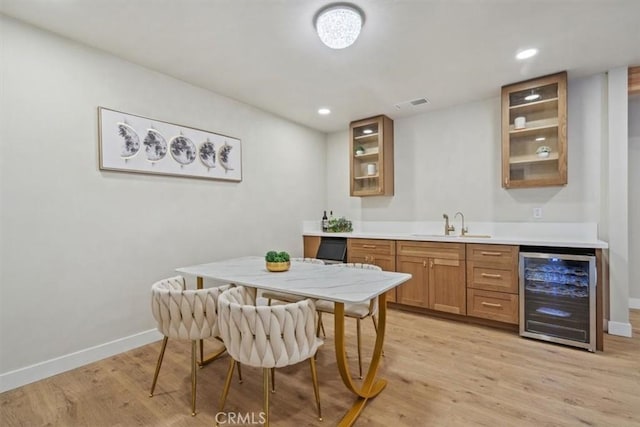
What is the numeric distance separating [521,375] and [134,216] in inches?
132

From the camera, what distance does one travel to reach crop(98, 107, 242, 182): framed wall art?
2469 mm

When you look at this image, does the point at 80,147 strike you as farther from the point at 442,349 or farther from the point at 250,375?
the point at 442,349

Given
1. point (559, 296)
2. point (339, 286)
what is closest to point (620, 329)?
point (559, 296)

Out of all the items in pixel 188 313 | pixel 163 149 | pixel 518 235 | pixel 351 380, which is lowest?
pixel 351 380

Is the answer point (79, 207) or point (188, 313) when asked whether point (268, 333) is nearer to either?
point (188, 313)

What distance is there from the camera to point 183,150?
2.96m

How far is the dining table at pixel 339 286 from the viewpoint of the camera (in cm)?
162

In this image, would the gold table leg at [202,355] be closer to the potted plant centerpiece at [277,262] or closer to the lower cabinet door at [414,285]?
the potted plant centerpiece at [277,262]

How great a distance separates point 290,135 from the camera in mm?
4277

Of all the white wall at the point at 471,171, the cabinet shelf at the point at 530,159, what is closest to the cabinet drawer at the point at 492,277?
the white wall at the point at 471,171

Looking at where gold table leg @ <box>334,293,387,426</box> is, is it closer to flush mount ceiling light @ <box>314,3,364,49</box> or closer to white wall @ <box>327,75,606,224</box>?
flush mount ceiling light @ <box>314,3,364,49</box>

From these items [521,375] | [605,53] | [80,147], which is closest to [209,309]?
[80,147]

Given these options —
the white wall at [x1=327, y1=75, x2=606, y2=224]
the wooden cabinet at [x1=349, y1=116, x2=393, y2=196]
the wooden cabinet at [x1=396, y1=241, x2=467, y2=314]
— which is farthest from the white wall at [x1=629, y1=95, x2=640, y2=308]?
the wooden cabinet at [x1=349, y1=116, x2=393, y2=196]

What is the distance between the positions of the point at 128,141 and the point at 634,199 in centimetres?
545
